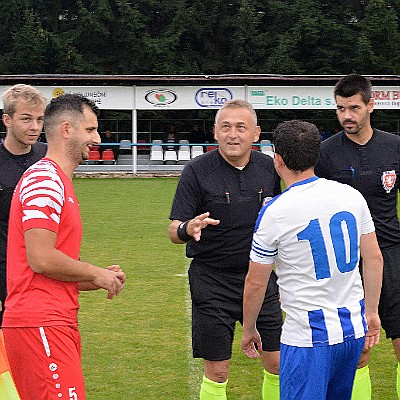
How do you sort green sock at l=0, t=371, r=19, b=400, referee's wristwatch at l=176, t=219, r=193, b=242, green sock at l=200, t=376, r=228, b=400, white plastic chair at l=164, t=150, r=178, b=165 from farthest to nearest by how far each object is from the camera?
white plastic chair at l=164, t=150, r=178, b=165, green sock at l=200, t=376, r=228, b=400, referee's wristwatch at l=176, t=219, r=193, b=242, green sock at l=0, t=371, r=19, b=400

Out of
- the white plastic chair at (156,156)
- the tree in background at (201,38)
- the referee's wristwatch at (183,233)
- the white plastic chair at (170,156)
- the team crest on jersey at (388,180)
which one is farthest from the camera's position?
the tree in background at (201,38)

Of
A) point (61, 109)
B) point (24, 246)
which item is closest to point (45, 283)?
point (24, 246)

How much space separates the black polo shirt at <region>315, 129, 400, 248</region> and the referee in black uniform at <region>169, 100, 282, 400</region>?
2.20 feet

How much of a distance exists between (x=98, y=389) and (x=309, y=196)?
355 cm

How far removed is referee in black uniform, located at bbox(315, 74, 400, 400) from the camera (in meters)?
6.05

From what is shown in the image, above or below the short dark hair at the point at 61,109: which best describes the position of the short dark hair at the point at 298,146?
below

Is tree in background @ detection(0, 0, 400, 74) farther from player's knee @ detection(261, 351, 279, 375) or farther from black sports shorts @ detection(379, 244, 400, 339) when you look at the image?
player's knee @ detection(261, 351, 279, 375)

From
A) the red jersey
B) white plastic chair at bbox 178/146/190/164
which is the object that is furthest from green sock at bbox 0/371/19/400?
white plastic chair at bbox 178/146/190/164

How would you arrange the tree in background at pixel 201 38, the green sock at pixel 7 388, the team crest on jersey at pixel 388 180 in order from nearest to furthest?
the green sock at pixel 7 388 → the team crest on jersey at pixel 388 180 → the tree in background at pixel 201 38

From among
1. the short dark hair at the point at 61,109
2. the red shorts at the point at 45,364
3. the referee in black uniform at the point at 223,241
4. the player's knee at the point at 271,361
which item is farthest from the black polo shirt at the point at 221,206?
the red shorts at the point at 45,364

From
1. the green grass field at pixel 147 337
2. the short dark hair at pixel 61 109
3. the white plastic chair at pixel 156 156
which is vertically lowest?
the green grass field at pixel 147 337

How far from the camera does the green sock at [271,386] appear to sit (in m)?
5.85

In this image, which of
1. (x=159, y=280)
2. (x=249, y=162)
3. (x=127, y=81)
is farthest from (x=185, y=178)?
(x=127, y=81)

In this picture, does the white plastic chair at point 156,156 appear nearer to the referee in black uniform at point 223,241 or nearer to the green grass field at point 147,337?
the green grass field at point 147,337
